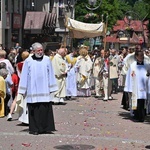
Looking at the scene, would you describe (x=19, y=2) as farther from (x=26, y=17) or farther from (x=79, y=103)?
(x=79, y=103)

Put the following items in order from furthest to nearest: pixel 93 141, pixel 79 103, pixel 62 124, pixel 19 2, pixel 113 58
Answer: pixel 19 2 < pixel 113 58 < pixel 79 103 < pixel 62 124 < pixel 93 141

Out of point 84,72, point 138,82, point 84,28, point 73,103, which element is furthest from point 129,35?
point 138,82

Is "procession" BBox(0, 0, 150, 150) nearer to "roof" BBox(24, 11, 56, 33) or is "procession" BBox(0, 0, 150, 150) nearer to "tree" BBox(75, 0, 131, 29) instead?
"roof" BBox(24, 11, 56, 33)

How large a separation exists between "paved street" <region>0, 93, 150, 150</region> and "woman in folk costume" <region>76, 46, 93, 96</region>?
584cm

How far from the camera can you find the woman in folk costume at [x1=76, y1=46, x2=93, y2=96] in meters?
24.1

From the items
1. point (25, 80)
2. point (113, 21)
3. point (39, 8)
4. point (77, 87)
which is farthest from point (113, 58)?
point (113, 21)

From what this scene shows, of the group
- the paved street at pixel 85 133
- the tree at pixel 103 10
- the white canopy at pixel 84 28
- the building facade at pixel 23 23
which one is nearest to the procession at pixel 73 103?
the paved street at pixel 85 133

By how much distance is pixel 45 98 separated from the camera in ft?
42.6

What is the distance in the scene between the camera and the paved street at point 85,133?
37.2ft

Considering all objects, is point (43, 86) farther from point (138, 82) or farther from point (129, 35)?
point (129, 35)

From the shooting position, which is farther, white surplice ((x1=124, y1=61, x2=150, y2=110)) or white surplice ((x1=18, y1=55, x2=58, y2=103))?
white surplice ((x1=124, y1=61, x2=150, y2=110))

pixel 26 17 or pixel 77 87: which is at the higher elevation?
pixel 26 17

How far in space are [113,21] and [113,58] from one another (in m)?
52.6

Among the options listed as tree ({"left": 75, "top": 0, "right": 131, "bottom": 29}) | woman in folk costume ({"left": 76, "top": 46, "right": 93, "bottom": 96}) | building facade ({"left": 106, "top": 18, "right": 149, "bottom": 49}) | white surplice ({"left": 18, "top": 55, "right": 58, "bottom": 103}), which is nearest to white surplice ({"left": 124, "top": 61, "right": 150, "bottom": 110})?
white surplice ({"left": 18, "top": 55, "right": 58, "bottom": 103})
